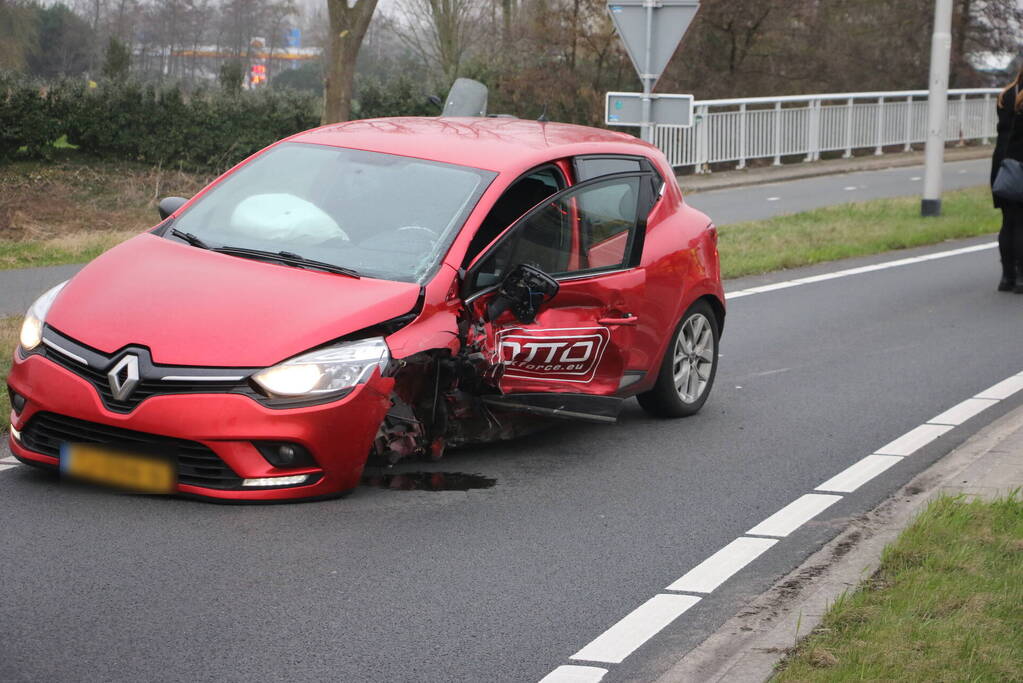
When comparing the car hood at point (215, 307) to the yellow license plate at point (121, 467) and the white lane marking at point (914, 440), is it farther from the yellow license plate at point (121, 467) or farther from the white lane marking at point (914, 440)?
the white lane marking at point (914, 440)

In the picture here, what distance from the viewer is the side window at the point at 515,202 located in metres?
6.45

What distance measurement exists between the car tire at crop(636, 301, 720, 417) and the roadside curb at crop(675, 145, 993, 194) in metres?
15.3

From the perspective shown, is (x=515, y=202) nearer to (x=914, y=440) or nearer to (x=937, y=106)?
(x=914, y=440)

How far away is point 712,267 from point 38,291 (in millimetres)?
6278

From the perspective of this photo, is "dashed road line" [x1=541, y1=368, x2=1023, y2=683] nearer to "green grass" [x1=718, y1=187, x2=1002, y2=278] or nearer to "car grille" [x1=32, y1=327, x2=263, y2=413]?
"car grille" [x1=32, y1=327, x2=263, y2=413]

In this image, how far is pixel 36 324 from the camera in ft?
19.5

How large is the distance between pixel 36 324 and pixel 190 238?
909 millimetres

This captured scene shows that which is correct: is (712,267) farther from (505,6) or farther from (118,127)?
(505,6)

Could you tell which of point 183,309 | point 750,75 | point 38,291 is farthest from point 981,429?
point 750,75

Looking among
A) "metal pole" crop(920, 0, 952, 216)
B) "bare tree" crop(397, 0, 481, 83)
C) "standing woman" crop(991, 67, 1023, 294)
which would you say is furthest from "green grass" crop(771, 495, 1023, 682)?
"bare tree" crop(397, 0, 481, 83)

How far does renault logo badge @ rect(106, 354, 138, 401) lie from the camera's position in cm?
538

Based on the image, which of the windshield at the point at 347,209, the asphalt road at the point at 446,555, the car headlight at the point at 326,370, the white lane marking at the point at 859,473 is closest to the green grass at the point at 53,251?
the windshield at the point at 347,209

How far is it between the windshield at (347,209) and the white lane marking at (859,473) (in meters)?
2.16

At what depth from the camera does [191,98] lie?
84.9ft
